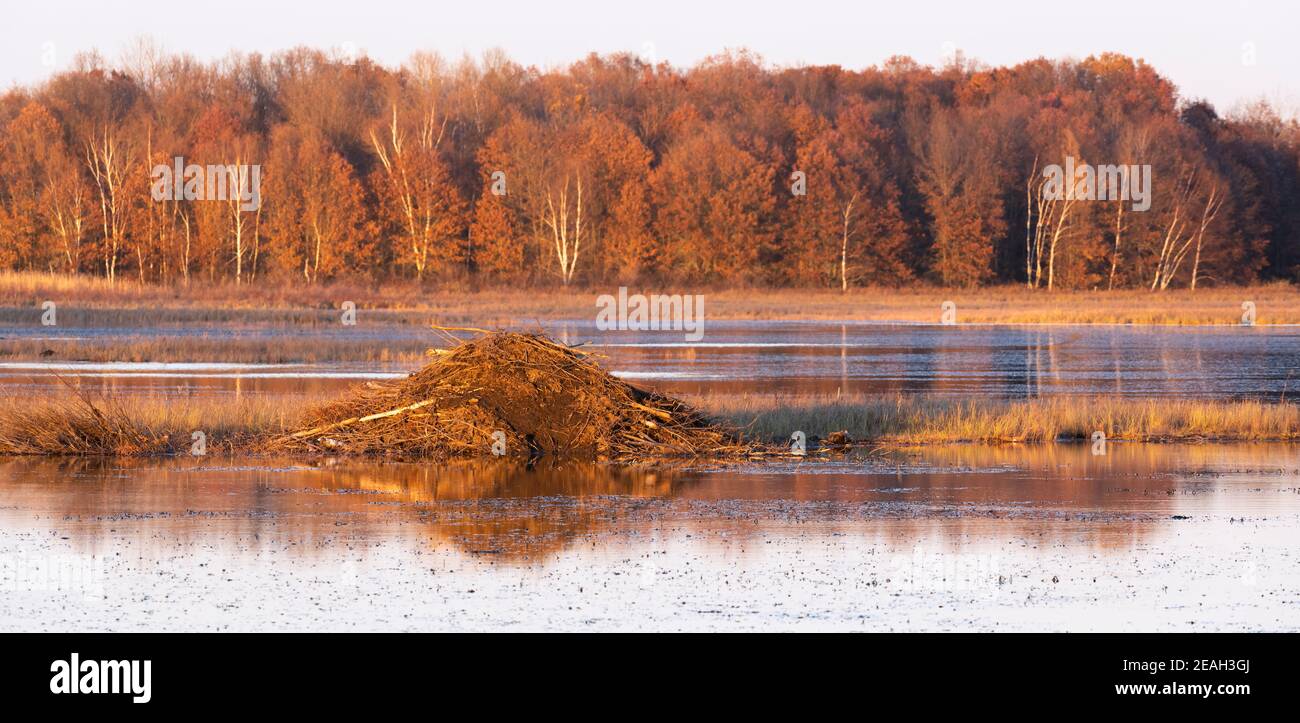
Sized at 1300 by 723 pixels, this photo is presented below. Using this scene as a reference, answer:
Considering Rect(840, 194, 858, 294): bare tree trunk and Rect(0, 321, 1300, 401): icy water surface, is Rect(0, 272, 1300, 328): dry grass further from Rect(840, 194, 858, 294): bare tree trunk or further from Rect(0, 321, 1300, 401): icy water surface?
Rect(0, 321, 1300, 401): icy water surface

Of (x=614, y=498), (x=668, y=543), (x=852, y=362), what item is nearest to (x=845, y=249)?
(x=852, y=362)

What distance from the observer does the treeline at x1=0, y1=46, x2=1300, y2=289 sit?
8856cm

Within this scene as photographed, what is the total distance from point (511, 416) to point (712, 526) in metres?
5.72

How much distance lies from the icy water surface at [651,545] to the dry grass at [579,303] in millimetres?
35012

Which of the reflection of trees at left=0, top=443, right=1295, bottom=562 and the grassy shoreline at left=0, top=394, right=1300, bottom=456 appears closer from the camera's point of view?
the reflection of trees at left=0, top=443, right=1295, bottom=562

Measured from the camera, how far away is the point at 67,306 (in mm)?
57188

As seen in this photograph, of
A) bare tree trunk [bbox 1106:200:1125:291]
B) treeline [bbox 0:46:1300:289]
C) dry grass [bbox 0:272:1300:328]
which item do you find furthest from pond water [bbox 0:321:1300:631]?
bare tree trunk [bbox 1106:200:1125:291]

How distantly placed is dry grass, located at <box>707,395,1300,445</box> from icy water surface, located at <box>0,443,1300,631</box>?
2.25 meters

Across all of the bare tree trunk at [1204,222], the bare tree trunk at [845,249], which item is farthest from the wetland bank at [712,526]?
the bare tree trunk at [1204,222]

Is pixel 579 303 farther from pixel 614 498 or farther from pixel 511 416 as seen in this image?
pixel 614 498

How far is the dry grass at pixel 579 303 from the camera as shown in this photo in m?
59.3

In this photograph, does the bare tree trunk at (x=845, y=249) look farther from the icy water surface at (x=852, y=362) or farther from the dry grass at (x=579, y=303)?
the icy water surface at (x=852, y=362)

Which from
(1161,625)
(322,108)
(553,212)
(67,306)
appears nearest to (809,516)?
(1161,625)

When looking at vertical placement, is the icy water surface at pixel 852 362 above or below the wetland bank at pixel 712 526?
above
